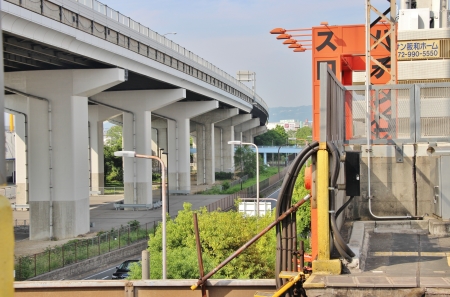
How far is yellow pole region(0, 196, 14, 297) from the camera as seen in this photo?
1.81 metres

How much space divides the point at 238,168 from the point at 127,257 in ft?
234

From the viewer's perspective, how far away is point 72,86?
34.9 m

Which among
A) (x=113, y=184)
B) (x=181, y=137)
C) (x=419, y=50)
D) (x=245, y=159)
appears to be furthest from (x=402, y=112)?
(x=245, y=159)

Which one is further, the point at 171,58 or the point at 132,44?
the point at 171,58

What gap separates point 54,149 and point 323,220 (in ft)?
99.6

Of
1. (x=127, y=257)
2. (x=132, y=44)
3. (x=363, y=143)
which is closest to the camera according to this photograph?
(x=363, y=143)

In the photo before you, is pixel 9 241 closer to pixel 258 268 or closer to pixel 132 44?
pixel 258 268

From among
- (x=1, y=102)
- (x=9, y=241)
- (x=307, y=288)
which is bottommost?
(x=307, y=288)

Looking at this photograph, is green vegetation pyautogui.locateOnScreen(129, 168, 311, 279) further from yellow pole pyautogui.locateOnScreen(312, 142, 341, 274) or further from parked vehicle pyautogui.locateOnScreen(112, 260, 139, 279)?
yellow pole pyautogui.locateOnScreen(312, 142, 341, 274)

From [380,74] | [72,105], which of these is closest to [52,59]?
[72,105]

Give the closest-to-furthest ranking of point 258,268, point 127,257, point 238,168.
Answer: point 258,268 → point 127,257 → point 238,168

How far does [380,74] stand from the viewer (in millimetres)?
22406

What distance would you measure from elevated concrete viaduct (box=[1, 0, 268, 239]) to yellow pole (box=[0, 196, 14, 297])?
20.6 meters

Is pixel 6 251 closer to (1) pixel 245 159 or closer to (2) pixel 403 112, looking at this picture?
(2) pixel 403 112
